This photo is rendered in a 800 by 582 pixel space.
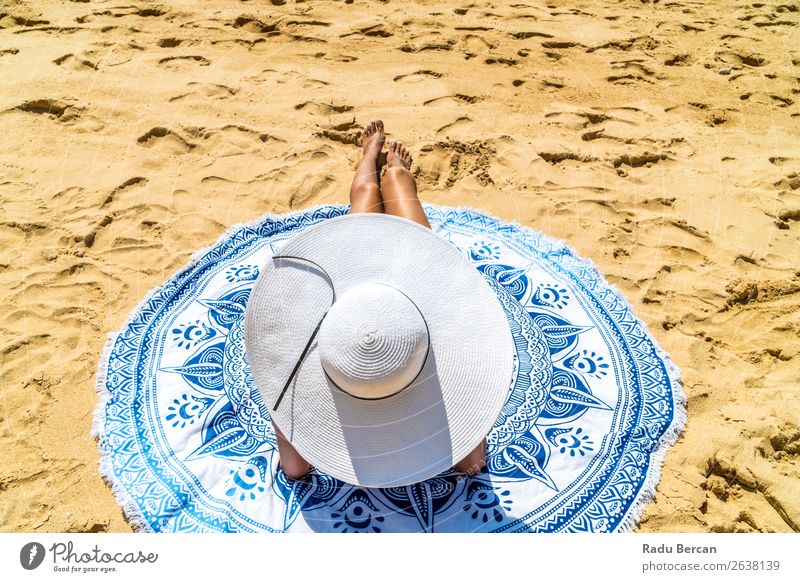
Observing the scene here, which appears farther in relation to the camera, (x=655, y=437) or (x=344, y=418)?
(x=655, y=437)

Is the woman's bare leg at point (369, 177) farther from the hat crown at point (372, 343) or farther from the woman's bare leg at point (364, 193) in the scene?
the hat crown at point (372, 343)

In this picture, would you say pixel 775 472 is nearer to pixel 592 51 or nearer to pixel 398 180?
pixel 398 180

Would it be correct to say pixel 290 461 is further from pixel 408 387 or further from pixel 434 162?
pixel 434 162

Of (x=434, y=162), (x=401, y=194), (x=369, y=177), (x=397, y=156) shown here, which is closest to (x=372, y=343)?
(x=401, y=194)

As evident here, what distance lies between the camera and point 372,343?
1598 millimetres

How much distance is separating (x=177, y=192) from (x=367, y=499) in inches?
97.7

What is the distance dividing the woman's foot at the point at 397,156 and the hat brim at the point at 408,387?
60.0 inches

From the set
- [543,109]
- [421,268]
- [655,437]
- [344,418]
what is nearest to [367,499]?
[344,418]

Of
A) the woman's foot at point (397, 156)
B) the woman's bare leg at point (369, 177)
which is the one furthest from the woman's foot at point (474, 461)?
the woman's foot at point (397, 156)

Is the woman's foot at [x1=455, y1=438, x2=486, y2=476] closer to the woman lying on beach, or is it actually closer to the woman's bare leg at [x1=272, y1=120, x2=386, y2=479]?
the woman lying on beach

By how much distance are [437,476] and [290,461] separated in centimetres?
61

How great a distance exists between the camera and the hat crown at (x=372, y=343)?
161 cm

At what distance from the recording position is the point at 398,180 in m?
2.99

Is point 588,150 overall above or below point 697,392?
above
